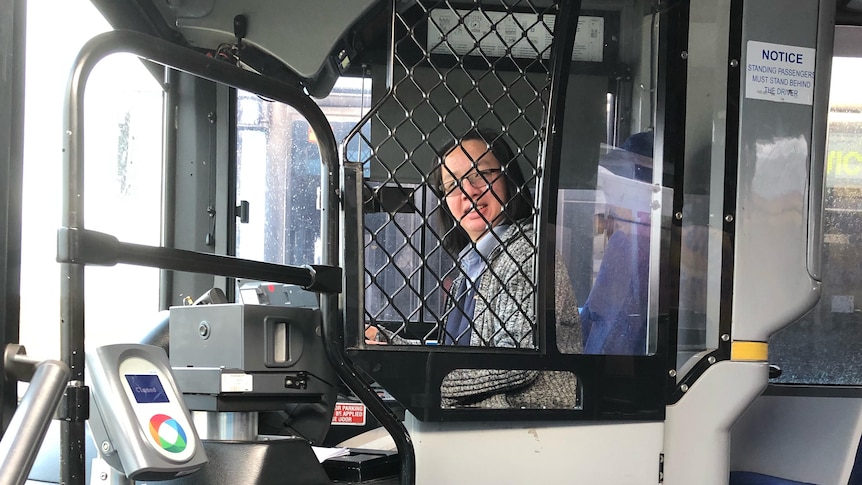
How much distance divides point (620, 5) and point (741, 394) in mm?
1096

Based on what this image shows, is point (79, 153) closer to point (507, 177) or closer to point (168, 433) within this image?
point (168, 433)

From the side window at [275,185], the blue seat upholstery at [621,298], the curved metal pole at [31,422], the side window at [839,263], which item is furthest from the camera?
the side window at [839,263]

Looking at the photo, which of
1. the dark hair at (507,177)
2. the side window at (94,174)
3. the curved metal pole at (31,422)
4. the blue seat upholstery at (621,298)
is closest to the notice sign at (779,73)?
the blue seat upholstery at (621,298)

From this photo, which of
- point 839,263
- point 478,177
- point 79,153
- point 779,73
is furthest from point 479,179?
point 839,263

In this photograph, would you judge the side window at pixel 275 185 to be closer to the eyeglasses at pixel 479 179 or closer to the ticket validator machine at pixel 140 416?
the eyeglasses at pixel 479 179

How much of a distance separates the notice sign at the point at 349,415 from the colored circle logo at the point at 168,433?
5.78ft

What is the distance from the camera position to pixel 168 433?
3.50ft

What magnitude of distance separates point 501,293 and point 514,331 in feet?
0.29

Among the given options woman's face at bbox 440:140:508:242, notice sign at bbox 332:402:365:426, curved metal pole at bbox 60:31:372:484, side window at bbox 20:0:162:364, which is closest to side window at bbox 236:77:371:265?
side window at bbox 20:0:162:364

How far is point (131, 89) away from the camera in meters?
2.62

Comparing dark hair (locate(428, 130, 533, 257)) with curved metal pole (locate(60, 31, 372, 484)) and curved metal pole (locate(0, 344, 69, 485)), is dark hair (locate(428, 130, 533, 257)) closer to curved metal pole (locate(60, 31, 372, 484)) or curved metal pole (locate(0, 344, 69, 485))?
curved metal pole (locate(60, 31, 372, 484))

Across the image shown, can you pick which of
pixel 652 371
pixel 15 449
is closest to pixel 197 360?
pixel 15 449

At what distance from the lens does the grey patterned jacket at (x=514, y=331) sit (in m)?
1.76

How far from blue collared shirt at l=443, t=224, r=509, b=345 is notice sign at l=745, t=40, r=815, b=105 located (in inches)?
27.6
